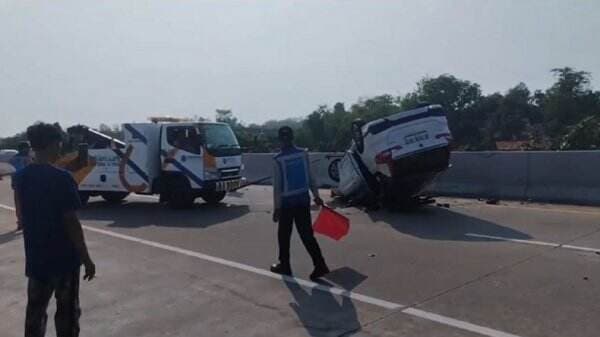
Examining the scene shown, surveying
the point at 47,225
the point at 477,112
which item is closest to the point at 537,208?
the point at 47,225

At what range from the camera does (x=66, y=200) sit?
174 inches

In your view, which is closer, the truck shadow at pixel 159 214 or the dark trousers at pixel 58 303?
the dark trousers at pixel 58 303

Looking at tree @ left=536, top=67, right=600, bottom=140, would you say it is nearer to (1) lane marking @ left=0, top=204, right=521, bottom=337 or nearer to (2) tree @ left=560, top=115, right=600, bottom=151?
(2) tree @ left=560, top=115, right=600, bottom=151

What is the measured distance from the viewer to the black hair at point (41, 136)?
4.44 m

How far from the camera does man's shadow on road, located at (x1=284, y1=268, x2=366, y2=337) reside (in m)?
5.57

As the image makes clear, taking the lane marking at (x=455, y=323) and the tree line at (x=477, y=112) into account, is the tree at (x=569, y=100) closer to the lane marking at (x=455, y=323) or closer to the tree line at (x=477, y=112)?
the tree line at (x=477, y=112)

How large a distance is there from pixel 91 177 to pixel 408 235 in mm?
10070

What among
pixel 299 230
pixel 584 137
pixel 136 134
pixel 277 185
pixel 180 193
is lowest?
pixel 180 193

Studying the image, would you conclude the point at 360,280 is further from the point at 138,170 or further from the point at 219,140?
the point at 138,170

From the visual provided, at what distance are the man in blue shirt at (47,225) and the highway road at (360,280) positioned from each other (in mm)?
1425

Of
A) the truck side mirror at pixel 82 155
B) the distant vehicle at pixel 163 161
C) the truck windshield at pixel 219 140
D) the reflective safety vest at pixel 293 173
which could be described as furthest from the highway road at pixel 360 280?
the truck side mirror at pixel 82 155

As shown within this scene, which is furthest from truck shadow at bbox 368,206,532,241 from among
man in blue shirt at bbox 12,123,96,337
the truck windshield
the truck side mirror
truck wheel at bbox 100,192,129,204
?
the truck side mirror

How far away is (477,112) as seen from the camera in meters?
70.6

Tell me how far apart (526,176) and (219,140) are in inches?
301
